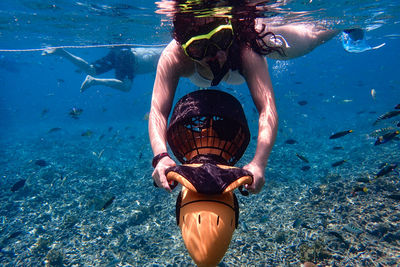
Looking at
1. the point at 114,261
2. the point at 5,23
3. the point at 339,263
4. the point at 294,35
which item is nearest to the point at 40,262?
the point at 114,261

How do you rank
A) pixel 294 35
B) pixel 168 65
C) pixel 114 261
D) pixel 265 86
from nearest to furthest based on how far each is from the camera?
pixel 265 86
pixel 168 65
pixel 294 35
pixel 114 261

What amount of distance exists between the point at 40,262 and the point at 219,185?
806 centimetres

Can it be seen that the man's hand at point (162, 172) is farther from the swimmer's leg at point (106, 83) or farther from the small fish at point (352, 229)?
the swimmer's leg at point (106, 83)

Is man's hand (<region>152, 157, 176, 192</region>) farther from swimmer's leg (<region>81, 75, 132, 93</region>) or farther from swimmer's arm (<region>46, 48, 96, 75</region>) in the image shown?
swimmer's arm (<region>46, 48, 96, 75</region>)

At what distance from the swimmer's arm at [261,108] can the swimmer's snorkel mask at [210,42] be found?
37 centimetres

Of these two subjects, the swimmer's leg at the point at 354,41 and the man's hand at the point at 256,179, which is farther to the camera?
the swimmer's leg at the point at 354,41

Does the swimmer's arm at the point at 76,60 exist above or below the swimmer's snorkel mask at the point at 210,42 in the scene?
below

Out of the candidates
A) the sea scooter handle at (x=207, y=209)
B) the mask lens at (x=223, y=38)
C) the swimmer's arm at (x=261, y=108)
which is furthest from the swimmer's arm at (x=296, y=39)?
the sea scooter handle at (x=207, y=209)

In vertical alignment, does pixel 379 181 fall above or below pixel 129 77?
below

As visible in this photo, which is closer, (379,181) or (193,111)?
(193,111)

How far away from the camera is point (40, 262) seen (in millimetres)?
6531

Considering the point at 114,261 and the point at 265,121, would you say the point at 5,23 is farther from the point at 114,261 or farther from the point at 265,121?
the point at 265,121

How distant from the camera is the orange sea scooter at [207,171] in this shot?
1440 mm

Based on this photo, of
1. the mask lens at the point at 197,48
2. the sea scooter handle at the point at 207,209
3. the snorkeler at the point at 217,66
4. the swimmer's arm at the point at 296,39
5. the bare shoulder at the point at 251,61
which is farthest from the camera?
the swimmer's arm at the point at 296,39
